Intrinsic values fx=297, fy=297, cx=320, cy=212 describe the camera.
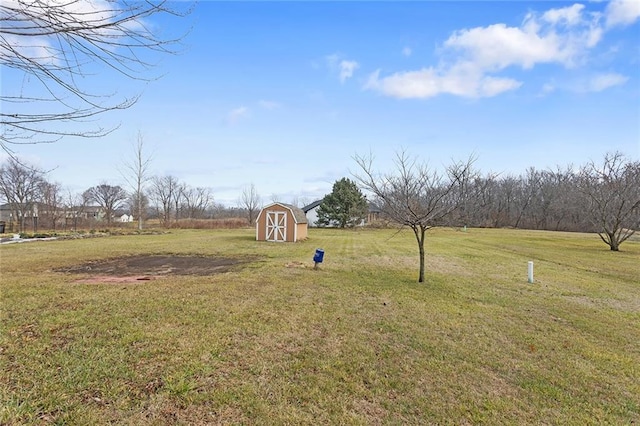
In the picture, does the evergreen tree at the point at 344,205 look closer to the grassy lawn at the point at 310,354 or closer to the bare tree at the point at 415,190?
the bare tree at the point at 415,190

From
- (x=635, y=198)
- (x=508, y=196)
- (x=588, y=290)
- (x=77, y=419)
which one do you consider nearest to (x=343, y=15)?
(x=77, y=419)

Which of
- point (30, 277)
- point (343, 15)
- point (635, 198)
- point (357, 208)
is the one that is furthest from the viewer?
point (357, 208)

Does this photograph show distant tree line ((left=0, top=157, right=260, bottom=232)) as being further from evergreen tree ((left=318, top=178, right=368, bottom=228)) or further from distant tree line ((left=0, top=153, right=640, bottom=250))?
evergreen tree ((left=318, top=178, right=368, bottom=228))

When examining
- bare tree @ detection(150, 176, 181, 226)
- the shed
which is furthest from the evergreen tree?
bare tree @ detection(150, 176, 181, 226)

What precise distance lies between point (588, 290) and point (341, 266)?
7249 mm

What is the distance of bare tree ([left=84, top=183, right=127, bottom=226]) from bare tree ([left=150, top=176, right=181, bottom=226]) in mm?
4420

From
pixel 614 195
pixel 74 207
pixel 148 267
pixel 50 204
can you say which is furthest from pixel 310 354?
pixel 74 207

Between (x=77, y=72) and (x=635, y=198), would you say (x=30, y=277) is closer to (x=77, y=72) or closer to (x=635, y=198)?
(x=77, y=72)

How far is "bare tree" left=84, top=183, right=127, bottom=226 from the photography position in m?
42.9

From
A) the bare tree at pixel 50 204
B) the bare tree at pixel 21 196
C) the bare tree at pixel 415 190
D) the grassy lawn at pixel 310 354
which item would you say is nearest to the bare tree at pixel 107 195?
the bare tree at pixel 50 204

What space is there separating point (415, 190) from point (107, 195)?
159 ft

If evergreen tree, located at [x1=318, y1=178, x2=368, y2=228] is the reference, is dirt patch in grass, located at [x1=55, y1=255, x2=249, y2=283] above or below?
below

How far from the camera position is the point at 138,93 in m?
2.31

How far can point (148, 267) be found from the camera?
10.5m
